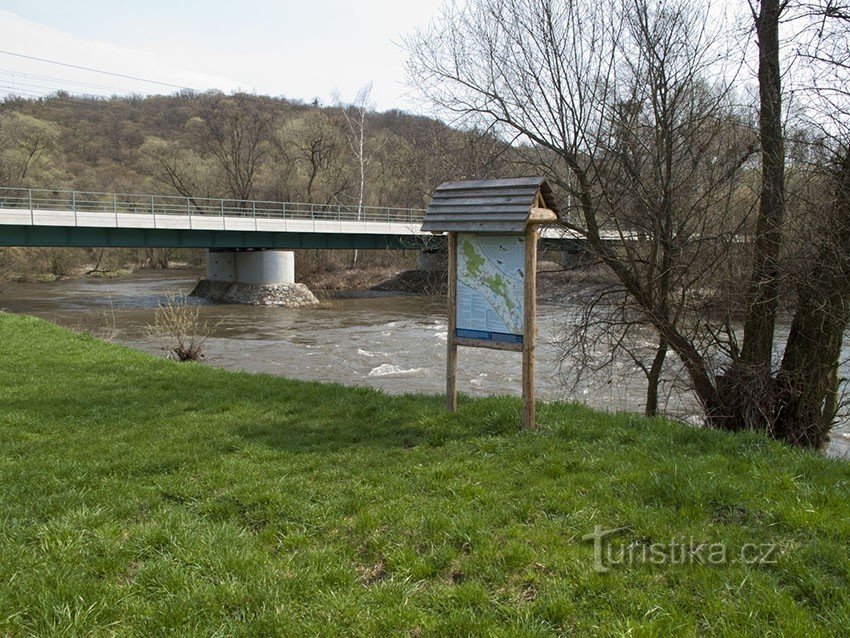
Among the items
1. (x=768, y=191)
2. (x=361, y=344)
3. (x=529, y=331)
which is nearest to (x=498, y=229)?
(x=529, y=331)

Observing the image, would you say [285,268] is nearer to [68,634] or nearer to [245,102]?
[245,102]

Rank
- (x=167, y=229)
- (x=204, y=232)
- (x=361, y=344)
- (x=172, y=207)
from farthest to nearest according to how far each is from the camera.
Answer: (x=204, y=232) < (x=167, y=229) < (x=172, y=207) < (x=361, y=344)

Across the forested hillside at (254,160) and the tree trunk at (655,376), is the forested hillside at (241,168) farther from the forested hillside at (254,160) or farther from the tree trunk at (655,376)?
the tree trunk at (655,376)

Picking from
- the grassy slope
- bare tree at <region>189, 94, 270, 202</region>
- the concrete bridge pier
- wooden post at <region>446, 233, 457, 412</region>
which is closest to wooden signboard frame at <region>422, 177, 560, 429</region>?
wooden post at <region>446, 233, 457, 412</region>

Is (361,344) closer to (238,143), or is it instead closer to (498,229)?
(498,229)

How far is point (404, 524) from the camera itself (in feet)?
14.8

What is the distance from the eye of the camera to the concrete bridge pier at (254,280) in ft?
123

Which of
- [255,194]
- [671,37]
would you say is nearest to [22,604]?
[671,37]

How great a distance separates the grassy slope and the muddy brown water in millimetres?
4745

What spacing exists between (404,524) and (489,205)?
360 cm

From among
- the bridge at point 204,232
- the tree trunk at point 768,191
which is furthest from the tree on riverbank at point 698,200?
the bridge at point 204,232

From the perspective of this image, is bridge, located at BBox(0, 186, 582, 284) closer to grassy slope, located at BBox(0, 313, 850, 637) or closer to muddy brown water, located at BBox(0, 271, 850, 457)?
muddy brown water, located at BBox(0, 271, 850, 457)

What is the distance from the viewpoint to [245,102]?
64312 mm

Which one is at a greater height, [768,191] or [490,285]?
[768,191]
